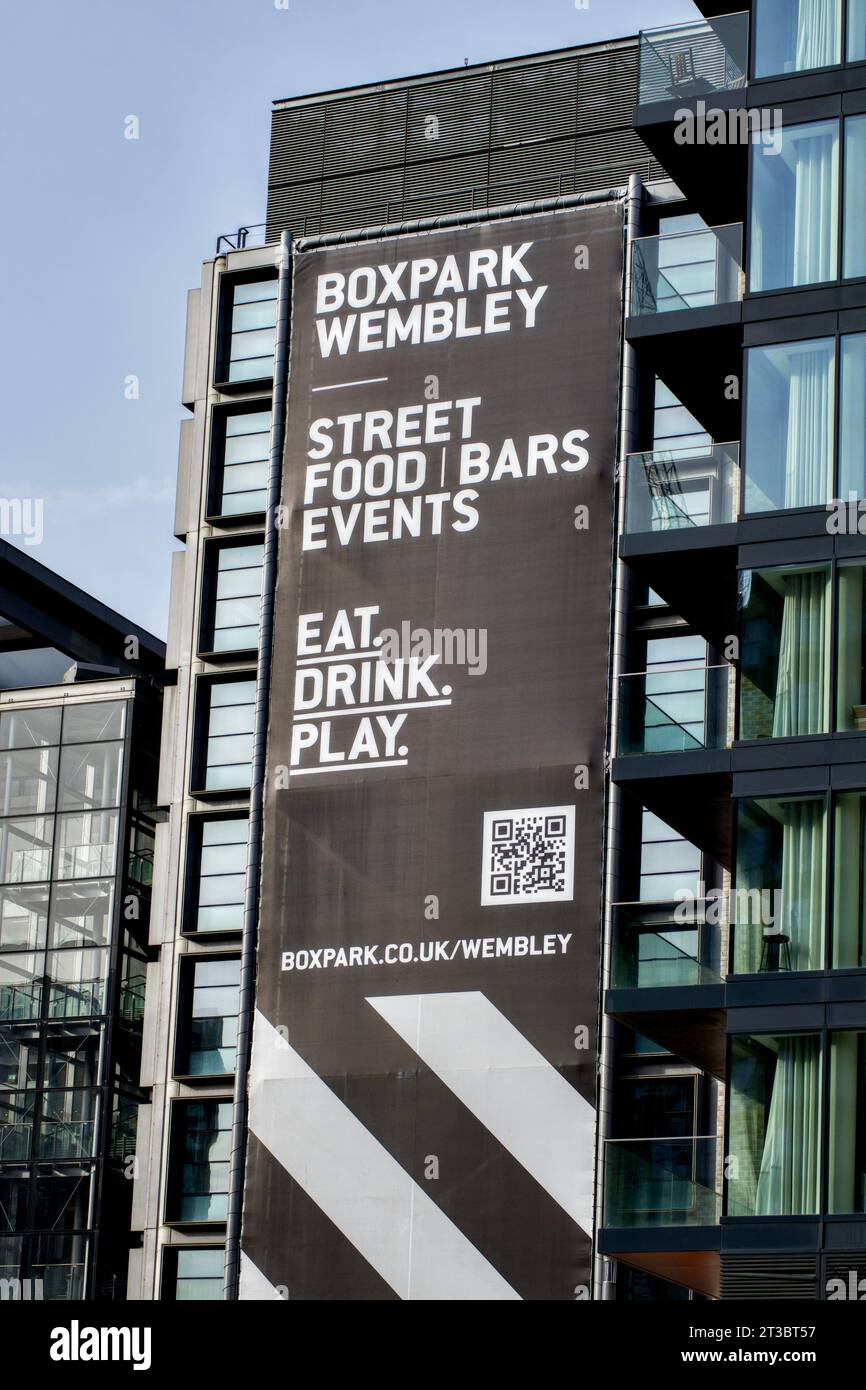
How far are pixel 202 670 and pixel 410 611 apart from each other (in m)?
6.81

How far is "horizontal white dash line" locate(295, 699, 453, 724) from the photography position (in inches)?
1929

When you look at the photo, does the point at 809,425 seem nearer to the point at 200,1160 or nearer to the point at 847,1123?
the point at 847,1123

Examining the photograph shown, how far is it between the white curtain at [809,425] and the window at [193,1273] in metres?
23.5

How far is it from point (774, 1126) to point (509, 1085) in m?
14.7

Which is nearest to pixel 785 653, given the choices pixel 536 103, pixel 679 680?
pixel 679 680

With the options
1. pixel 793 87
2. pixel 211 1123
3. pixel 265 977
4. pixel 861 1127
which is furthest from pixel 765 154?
pixel 211 1123

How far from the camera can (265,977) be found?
4928 centimetres

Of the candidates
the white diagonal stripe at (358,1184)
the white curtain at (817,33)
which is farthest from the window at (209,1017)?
the white curtain at (817,33)

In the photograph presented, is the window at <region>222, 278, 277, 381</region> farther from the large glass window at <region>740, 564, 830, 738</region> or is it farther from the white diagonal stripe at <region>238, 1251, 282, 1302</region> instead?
the large glass window at <region>740, 564, 830, 738</region>

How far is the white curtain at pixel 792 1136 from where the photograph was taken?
30.9 metres

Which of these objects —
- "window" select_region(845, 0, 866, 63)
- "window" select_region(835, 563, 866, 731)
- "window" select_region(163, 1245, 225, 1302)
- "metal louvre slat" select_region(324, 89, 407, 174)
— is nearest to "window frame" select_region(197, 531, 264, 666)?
"metal louvre slat" select_region(324, 89, 407, 174)

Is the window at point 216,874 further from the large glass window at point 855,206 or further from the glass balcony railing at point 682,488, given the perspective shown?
the large glass window at point 855,206
